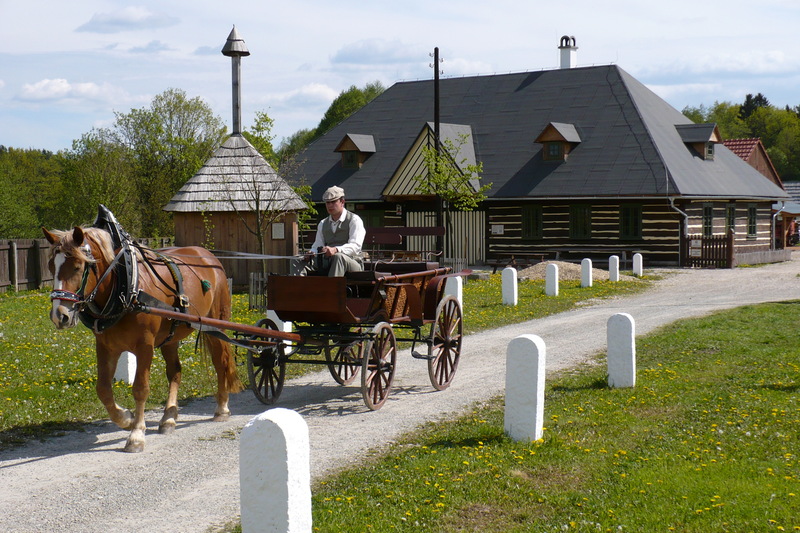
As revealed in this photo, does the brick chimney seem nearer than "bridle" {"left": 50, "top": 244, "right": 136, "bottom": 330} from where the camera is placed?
No

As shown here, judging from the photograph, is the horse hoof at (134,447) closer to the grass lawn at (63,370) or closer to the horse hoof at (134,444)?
the horse hoof at (134,444)

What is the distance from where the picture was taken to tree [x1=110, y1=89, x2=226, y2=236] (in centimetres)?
5219

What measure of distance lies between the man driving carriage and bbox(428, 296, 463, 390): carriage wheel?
56.0 inches

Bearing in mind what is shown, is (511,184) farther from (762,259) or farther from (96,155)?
(96,155)

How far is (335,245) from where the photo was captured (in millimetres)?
10672

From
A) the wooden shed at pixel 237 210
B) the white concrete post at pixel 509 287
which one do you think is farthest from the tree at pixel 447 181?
the white concrete post at pixel 509 287

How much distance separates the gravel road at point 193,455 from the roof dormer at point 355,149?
26047 millimetres

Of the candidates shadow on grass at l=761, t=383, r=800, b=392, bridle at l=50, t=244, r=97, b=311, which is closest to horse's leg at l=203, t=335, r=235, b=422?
bridle at l=50, t=244, r=97, b=311

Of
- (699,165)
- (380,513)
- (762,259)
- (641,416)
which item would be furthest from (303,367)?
(762,259)

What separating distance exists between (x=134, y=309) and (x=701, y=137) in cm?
3254

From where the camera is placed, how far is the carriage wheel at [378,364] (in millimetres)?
9734

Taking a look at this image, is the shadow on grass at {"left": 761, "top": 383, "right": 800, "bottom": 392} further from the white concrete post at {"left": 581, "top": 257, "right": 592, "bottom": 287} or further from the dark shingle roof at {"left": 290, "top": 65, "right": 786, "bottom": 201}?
the dark shingle roof at {"left": 290, "top": 65, "right": 786, "bottom": 201}

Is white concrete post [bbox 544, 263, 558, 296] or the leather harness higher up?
the leather harness

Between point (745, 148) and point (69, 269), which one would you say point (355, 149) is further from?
point (69, 269)
